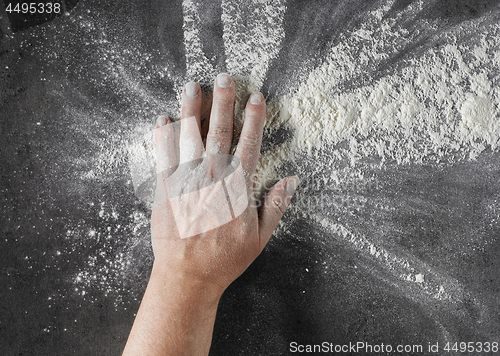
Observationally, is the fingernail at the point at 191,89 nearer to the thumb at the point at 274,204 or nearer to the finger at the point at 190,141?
the finger at the point at 190,141

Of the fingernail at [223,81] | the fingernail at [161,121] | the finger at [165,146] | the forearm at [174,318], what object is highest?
the fingernail at [223,81]

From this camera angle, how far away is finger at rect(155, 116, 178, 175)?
941 mm

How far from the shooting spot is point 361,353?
978 millimetres

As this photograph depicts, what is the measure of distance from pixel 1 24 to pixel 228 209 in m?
1.01

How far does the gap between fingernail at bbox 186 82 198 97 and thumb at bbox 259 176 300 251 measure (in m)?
0.39

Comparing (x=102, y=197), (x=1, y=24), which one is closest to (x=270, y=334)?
(x=102, y=197)

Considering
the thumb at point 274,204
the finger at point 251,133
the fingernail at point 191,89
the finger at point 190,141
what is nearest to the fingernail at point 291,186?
the thumb at point 274,204

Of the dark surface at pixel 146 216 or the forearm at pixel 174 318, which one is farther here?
the dark surface at pixel 146 216

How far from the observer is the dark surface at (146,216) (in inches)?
38.0

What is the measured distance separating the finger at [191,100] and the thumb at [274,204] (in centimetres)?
35

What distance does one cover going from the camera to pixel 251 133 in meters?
0.90

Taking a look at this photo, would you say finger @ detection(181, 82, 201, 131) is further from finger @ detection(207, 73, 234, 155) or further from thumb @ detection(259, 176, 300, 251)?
thumb @ detection(259, 176, 300, 251)

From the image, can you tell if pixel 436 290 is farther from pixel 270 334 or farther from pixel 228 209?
pixel 228 209
